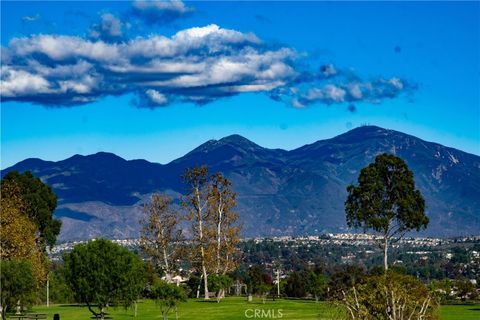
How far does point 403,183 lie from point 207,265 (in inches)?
1104

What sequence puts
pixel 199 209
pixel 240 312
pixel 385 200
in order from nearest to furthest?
1. pixel 240 312
2. pixel 385 200
3. pixel 199 209

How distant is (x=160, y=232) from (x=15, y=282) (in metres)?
42.7

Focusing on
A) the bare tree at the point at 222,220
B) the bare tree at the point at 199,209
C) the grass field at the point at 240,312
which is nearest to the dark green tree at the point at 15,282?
the grass field at the point at 240,312

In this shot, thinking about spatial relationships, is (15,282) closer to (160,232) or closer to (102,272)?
(102,272)

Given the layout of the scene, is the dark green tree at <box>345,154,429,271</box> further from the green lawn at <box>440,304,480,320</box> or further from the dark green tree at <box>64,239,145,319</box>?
the dark green tree at <box>64,239,145,319</box>

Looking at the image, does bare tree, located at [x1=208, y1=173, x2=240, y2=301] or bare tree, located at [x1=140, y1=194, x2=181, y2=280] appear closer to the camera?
bare tree, located at [x1=208, y1=173, x2=240, y2=301]

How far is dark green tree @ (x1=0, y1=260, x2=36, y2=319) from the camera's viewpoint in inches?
2520

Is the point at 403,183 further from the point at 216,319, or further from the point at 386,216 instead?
the point at 216,319

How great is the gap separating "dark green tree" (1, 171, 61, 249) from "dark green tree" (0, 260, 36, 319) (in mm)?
25920

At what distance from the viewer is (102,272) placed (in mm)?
66125

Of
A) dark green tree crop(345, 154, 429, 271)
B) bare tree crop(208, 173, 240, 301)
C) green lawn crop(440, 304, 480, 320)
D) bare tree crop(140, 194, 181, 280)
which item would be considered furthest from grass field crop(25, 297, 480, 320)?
bare tree crop(140, 194, 181, 280)

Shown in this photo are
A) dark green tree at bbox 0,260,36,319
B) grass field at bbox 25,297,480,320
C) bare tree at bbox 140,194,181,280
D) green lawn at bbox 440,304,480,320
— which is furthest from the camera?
bare tree at bbox 140,194,181,280

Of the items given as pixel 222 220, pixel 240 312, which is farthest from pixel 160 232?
pixel 240 312

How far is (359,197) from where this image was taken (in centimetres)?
8212
